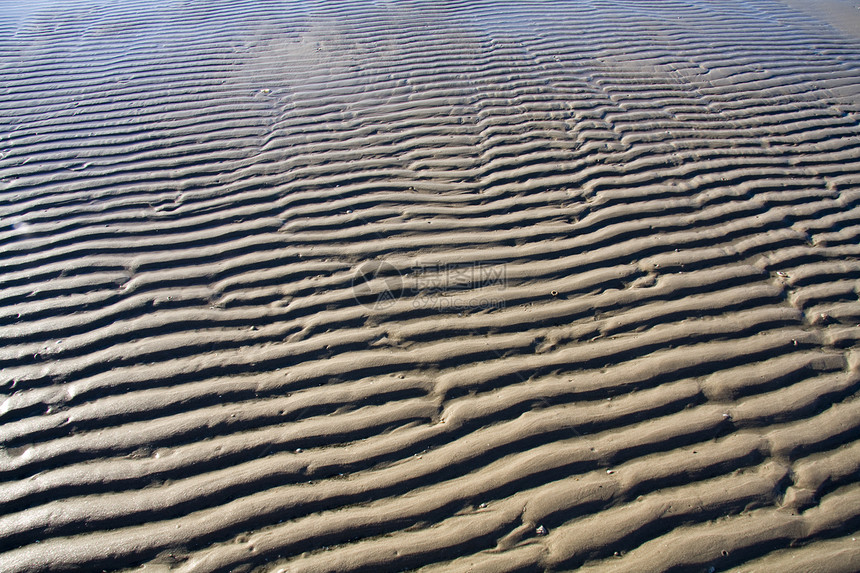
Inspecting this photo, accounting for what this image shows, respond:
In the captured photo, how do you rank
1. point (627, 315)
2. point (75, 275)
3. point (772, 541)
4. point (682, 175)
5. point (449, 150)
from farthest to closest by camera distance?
point (449, 150) → point (682, 175) → point (75, 275) → point (627, 315) → point (772, 541)

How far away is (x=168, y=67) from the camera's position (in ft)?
Answer: 19.7

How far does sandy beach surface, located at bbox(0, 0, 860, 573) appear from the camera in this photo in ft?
6.70

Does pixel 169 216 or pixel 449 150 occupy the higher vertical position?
pixel 449 150

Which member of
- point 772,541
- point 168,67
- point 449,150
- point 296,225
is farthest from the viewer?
point 168,67

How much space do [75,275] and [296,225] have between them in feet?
4.31

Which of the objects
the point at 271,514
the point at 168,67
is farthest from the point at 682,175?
the point at 168,67

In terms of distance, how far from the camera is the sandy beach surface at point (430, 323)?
2.04 meters

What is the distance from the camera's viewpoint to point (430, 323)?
288 centimetres

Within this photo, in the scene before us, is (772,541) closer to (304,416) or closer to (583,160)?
(304,416)

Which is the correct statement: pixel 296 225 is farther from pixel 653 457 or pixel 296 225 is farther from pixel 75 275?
pixel 653 457

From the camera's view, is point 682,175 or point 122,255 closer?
point 122,255

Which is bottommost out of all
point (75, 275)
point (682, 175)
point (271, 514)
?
point (271, 514)

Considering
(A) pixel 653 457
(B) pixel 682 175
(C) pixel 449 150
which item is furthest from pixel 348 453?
(B) pixel 682 175

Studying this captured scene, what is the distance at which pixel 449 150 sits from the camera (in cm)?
442
